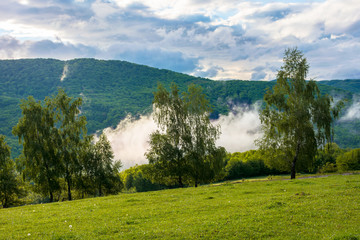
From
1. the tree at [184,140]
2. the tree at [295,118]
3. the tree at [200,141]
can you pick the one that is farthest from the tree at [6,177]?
the tree at [295,118]

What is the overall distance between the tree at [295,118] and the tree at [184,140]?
29.0 feet

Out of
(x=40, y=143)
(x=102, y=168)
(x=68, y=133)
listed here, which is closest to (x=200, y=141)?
(x=102, y=168)

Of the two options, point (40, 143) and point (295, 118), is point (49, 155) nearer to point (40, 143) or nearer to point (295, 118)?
point (40, 143)

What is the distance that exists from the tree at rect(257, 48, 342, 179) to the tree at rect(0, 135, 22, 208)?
143 ft

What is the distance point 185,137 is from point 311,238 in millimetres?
36677

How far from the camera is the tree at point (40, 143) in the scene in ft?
151

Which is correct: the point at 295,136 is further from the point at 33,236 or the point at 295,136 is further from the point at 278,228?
the point at 33,236

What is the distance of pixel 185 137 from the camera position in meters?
48.2

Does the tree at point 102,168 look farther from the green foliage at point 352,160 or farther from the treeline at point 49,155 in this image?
the green foliage at point 352,160

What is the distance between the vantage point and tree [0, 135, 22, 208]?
49.7 m

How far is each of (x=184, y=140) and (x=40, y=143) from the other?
23359 mm

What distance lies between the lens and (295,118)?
1663 inches

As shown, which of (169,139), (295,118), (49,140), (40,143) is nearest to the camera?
(295,118)

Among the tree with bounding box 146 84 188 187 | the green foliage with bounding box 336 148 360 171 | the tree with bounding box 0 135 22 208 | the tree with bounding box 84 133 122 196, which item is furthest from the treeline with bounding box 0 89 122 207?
the green foliage with bounding box 336 148 360 171
